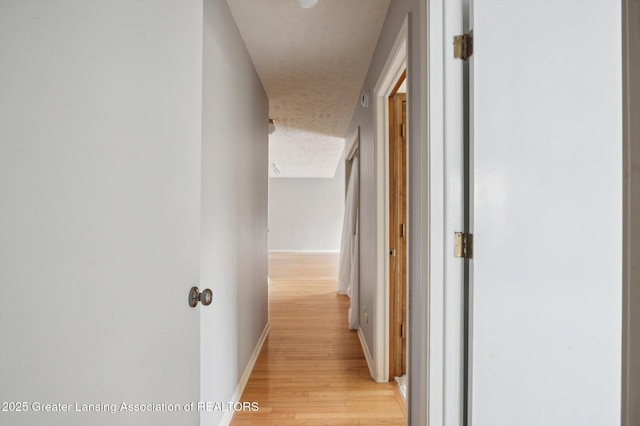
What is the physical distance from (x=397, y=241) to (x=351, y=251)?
1946mm

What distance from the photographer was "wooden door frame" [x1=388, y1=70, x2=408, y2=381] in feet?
7.01

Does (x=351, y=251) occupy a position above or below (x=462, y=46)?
below

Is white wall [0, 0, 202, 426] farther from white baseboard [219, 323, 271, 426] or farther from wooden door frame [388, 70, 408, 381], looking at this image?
wooden door frame [388, 70, 408, 381]

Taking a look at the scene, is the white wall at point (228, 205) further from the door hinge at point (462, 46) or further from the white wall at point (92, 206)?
the door hinge at point (462, 46)

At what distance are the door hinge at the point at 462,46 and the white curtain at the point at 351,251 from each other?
7.87 feet

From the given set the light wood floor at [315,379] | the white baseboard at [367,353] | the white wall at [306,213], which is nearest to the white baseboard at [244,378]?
the light wood floor at [315,379]

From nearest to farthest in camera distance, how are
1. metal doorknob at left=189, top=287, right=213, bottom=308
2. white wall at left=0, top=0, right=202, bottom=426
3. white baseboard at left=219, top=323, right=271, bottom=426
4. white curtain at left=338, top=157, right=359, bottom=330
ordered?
1. white wall at left=0, top=0, right=202, bottom=426
2. metal doorknob at left=189, top=287, right=213, bottom=308
3. white baseboard at left=219, top=323, right=271, bottom=426
4. white curtain at left=338, top=157, right=359, bottom=330

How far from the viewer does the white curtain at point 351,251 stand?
3.12 metres

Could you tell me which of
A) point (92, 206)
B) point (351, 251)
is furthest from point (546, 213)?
point (351, 251)

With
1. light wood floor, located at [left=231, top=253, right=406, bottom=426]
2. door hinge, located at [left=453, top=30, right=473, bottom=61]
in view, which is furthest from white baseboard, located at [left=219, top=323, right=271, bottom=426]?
door hinge, located at [left=453, top=30, right=473, bottom=61]

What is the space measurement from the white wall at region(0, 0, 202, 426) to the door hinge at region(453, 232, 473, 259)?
883mm

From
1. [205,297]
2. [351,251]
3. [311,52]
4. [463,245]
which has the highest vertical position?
[311,52]

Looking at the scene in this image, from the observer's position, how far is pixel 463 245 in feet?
3.24
